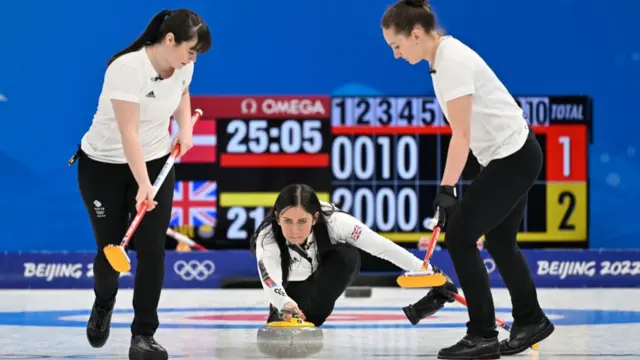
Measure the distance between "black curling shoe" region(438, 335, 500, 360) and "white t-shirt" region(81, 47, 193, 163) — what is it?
129 cm

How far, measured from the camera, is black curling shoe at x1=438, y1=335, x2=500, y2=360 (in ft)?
12.8

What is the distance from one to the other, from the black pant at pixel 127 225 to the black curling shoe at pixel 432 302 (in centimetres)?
99

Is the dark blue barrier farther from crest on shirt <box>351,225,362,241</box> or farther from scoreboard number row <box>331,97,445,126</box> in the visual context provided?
crest on shirt <box>351,225,362,241</box>

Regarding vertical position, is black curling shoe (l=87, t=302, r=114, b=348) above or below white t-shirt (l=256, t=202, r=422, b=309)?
below

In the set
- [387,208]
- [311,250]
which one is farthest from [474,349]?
[387,208]

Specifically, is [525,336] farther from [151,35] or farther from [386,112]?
[386,112]

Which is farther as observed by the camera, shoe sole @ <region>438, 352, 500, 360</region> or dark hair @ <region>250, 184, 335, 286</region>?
dark hair @ <region>250, 184, 335, 286</region>

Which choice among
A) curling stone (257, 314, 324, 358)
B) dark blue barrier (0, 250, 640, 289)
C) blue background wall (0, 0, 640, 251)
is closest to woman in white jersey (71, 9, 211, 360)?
curling stone (257, 314, 324, 358)

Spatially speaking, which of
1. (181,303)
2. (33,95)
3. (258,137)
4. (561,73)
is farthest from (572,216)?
(33,95)

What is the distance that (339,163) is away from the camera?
373 inches

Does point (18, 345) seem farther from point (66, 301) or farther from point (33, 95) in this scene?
point (33, 95)

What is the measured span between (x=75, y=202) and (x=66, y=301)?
2655 millimetres

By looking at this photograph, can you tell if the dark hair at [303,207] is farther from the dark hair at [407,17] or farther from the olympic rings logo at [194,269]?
the olympic rings logo at [194,269]

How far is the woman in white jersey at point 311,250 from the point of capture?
448 centimetres
